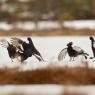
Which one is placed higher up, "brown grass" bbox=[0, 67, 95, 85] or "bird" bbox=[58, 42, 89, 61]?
"bird" bbox=[58, 42, 89, 61]

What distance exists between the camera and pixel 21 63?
37.4 feet

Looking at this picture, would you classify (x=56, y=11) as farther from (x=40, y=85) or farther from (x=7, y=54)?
(x=40, y=85)

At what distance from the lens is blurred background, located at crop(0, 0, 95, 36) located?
25.5 m

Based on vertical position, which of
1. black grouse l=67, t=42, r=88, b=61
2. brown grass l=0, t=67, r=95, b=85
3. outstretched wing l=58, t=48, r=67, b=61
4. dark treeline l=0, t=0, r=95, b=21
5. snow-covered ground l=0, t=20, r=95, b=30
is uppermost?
dark treeline l=0, t=0, r=95, b=21

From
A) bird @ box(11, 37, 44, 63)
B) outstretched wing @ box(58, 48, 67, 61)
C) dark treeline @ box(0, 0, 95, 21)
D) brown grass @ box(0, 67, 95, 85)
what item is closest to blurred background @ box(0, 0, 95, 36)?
dark treeline @ box(0, 0, 95, 21)

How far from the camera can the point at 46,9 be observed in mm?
30891

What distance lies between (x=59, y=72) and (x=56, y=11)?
68.4ft

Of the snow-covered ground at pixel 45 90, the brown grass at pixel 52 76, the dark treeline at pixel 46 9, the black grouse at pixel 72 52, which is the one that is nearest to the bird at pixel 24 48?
the brown grass at pixel 52 76

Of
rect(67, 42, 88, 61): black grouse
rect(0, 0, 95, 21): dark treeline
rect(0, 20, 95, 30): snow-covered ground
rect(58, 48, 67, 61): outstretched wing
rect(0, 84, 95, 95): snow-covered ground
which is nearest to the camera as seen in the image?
rect(0, 84, 95, 95): snow-covered ground

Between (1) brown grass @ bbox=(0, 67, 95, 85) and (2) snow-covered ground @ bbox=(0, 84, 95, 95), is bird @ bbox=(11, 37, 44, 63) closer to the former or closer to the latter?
(1) brown grass @ bbox=(0, 67, 95, 85)

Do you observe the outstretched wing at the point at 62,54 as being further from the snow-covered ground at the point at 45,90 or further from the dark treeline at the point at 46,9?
the dark treeline at the point at 46,9

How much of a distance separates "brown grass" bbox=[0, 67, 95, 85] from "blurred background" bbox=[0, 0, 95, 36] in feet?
41.9

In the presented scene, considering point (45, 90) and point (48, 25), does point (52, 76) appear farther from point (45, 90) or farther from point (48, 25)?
point (48, 25)

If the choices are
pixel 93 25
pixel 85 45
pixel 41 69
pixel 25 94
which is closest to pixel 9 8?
pixel 93 25
